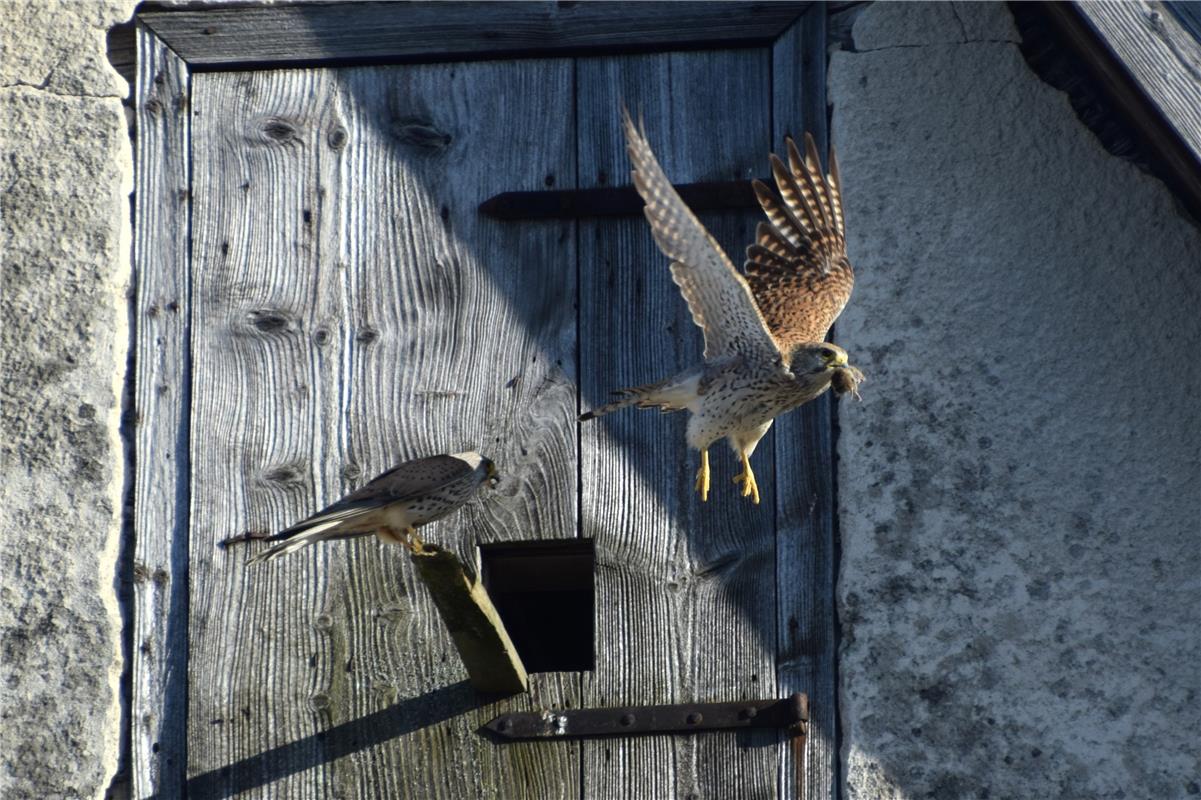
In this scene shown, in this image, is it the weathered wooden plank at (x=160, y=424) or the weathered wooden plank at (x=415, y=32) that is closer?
the weathered wooden plank at (x=160, y=424)

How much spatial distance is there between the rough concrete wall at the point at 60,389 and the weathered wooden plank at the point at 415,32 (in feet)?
0.79

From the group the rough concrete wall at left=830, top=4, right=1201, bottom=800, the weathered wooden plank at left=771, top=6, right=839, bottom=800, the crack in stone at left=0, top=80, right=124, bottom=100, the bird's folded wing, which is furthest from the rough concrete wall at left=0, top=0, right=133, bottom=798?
the rough concrete wall at left=830, top=4, right=1201, bottom=800

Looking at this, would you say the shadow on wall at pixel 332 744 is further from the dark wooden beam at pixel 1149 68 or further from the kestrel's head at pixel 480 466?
the dark wooden beam at pixel 1149 68

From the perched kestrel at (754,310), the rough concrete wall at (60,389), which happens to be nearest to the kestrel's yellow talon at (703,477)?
the perched kestrel at (754,310)

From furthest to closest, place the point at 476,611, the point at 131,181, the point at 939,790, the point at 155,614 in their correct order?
1. the point at 131,181
2. the point at 155,614
3. the point at 939,790
4. the point at 476,611

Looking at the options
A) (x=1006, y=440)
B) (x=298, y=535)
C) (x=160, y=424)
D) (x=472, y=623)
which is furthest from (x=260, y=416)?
(x=1006, y=440)

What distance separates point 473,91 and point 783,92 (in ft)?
2.56

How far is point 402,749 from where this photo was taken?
171 inches

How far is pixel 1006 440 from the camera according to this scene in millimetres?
4410

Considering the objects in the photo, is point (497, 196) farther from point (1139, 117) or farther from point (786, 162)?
point (1139, 117)

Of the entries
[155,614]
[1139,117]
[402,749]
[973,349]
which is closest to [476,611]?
[402,749]

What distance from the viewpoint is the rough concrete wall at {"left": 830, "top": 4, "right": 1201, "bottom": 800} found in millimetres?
4203

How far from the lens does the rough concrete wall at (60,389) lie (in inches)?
171

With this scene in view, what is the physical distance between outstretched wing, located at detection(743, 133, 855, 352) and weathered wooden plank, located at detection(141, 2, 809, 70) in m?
0.43
